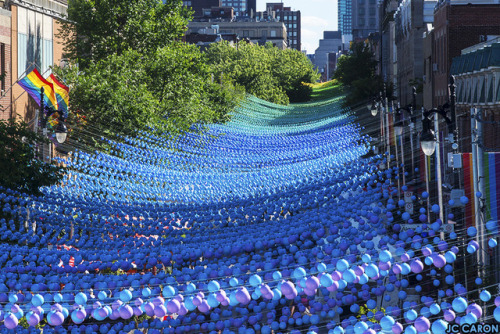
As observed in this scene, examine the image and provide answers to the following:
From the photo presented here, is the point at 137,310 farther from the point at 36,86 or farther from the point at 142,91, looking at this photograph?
the point at 142,91

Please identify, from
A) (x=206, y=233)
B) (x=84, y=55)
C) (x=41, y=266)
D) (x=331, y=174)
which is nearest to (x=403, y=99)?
(x=84, y=55)

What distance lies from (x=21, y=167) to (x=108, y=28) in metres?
26.6

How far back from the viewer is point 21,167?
2219 centimetres

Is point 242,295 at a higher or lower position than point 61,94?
lower

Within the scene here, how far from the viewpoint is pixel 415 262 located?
1214 centimetres

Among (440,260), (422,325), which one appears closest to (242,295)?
(422,325)

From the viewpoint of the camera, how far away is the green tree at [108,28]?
45.8m

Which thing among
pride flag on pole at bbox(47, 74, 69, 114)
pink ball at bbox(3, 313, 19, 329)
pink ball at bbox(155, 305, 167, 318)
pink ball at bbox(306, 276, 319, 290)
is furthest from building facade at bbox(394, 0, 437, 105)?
pink ball at bbox(3, 313, 19, 329)

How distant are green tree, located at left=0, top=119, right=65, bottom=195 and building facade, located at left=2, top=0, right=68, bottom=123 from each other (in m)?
10.6

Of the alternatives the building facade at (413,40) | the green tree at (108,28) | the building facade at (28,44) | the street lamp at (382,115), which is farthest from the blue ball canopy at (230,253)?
the building facade at (413,40)

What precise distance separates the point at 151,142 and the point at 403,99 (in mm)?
39414

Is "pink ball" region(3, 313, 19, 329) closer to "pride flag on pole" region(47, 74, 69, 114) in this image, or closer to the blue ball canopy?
the blue ball canopy

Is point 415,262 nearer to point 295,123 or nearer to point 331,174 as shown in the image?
point 331,174

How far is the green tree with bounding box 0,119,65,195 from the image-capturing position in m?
22.1
